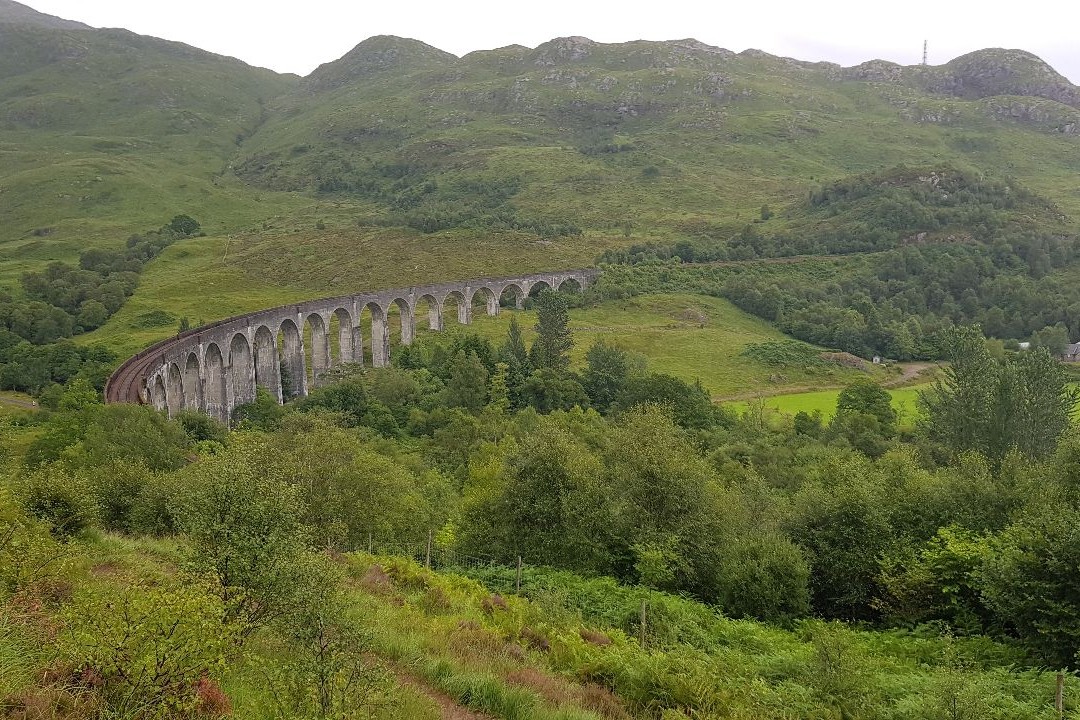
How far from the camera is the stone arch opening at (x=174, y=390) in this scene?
52.8 m

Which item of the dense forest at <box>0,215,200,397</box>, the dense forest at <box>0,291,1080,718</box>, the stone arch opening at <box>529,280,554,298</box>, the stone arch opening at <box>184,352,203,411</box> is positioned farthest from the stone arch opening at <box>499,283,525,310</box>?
the dense forest at <box>0,291,1080,718</box>

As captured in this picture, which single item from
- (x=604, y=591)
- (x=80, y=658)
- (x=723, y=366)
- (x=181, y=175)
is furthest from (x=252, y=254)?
(x=80, y=658)

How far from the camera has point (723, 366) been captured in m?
78.9

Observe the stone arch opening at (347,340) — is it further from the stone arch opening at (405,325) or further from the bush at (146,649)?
the bush at (146,649)

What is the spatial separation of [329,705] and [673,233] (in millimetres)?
139534

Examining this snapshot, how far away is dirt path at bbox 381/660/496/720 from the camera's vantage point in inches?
364

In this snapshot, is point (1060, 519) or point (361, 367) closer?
point (1060, 519)

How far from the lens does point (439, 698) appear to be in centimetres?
998

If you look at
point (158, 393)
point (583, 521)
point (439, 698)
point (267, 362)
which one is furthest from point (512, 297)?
point (439, 698)

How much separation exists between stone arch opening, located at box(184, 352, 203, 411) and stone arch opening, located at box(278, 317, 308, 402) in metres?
14.0

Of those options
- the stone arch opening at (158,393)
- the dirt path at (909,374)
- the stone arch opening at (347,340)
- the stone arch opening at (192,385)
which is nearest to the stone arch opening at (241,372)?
the stone arch opening at (192,385)

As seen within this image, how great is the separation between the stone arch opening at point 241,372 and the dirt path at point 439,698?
188 feet

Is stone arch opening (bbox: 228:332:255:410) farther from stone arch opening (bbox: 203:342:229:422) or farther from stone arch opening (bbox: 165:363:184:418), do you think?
stone arch opening (bbox: 165:363:184:418)

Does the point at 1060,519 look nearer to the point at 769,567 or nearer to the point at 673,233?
the point at 769,567
